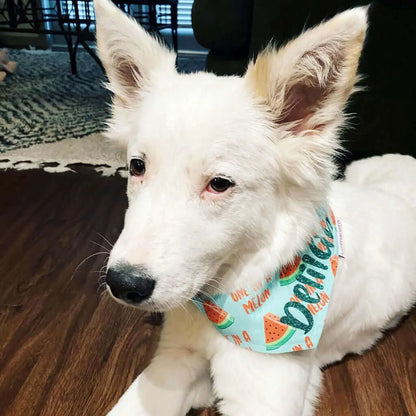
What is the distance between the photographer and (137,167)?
3.87 feet

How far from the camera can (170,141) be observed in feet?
3.53

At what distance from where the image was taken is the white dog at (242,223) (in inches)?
41.6

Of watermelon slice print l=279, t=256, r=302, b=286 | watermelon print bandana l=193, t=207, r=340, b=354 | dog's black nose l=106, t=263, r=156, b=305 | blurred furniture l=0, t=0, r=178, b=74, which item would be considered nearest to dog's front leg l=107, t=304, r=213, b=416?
watermelon print bandana l=193, t=207, r=340, b=354

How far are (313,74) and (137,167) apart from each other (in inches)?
19.4

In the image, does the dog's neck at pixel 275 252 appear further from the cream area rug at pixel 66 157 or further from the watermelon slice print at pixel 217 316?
the cream area rug at pixel 66 157

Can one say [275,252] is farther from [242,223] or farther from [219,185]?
[219,185]

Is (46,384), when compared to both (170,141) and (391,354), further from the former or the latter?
(391,354)

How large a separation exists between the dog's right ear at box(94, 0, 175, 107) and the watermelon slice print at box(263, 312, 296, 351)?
0.76 m

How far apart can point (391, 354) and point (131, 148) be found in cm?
123

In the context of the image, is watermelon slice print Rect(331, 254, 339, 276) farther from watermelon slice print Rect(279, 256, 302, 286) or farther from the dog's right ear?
the dog's right ear

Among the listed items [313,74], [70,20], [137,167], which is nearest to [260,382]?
[137,167]

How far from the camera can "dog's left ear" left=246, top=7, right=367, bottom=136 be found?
101 centimetres

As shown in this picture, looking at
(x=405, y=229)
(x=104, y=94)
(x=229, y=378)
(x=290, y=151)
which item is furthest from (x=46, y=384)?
(x=104, y=94)

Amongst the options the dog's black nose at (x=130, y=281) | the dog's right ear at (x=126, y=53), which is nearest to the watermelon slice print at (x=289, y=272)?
the dog's black nose at (x=130, y=281)
